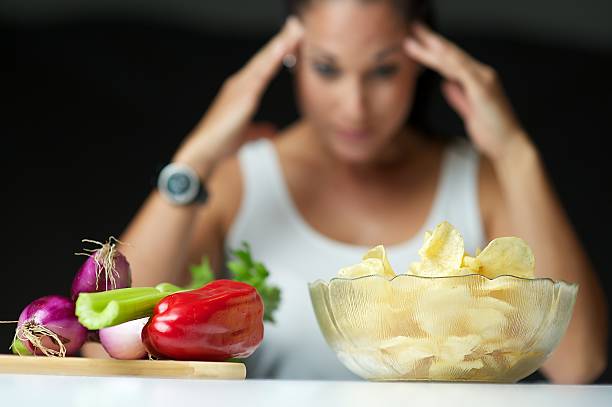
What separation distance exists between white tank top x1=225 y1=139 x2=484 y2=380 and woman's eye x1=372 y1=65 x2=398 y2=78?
319 millimetres

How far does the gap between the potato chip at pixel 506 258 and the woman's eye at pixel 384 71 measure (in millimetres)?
1158

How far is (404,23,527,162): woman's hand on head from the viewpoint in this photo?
1927 millimetres

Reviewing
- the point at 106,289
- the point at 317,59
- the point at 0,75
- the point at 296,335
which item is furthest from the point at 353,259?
the point at 0,75

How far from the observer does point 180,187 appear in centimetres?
190

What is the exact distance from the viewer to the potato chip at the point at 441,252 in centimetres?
73

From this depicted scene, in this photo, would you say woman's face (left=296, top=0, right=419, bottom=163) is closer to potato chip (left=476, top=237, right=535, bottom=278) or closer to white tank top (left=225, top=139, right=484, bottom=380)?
white tank top (left=225, top=139, right=484, bottom=380)

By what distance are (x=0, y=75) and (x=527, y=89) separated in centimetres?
194

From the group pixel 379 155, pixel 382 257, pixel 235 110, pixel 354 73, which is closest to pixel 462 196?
pixel 379 155

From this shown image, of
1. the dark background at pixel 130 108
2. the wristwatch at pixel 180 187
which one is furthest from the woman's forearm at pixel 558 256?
the dark background at pixel 130 108

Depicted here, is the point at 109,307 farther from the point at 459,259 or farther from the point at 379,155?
the point at 379,155

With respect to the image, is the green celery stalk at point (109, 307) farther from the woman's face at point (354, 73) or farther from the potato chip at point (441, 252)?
the woman's face at point (354, 73)

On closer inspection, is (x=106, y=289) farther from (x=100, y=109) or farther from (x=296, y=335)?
(x=100, y=109)

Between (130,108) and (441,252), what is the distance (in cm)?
279

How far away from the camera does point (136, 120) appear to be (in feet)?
11.2
